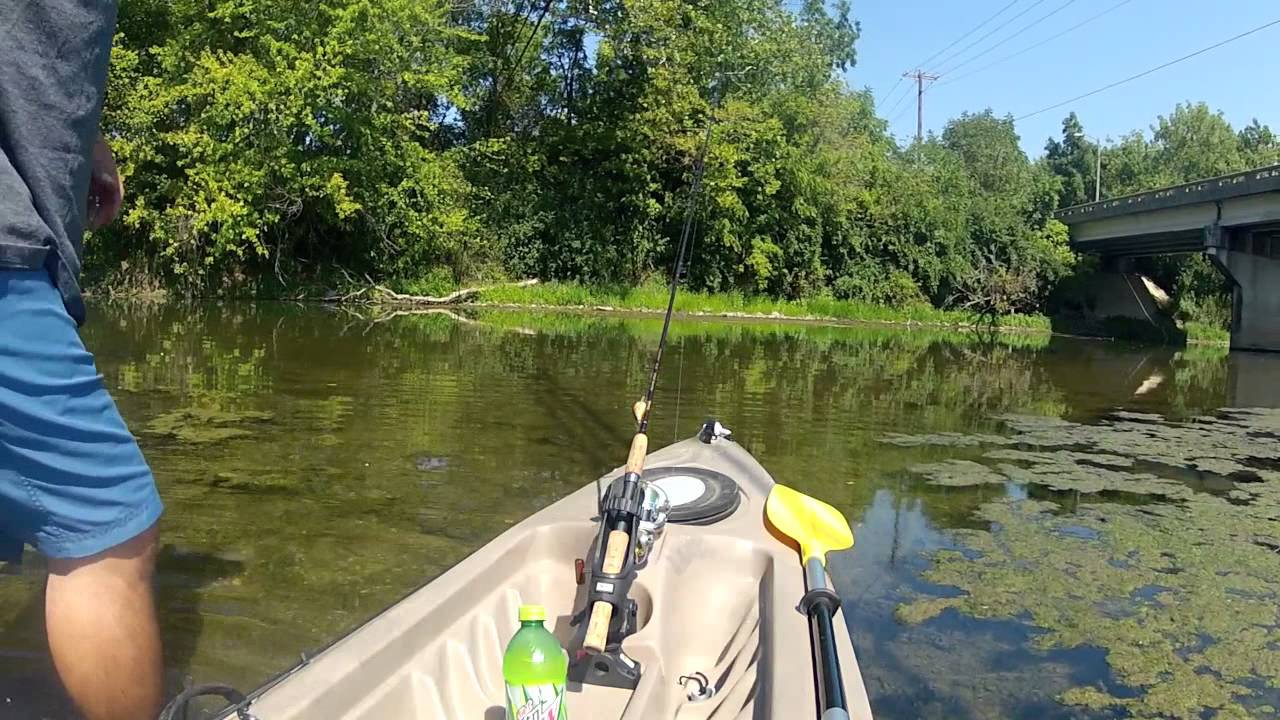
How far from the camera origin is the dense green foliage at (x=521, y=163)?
22.1 metres

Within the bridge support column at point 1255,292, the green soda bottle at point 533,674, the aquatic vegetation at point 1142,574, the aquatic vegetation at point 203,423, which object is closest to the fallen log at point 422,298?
the aquatic vegetation at point 203,423

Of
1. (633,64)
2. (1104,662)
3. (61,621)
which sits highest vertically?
(633,64)

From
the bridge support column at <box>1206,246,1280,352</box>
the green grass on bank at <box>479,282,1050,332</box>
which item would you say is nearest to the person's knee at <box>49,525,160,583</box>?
the green grass on bank at <box>479,282,1050,332</box>

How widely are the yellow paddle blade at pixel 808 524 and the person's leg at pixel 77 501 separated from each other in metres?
2.22

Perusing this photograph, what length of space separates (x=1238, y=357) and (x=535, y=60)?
72.6 ft

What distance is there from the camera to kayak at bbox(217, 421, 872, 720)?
2145mm

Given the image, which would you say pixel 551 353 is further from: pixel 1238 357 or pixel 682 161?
pixel 1238 357

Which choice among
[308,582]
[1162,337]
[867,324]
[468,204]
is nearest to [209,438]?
[308,582]

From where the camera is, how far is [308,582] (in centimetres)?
421

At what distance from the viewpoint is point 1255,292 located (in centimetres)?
2783

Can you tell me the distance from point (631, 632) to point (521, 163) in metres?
27.2

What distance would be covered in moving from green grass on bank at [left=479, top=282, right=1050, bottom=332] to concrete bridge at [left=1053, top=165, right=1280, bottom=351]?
15.7 feet

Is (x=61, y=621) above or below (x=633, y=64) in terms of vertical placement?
below

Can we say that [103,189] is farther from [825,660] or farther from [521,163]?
[521,163]
